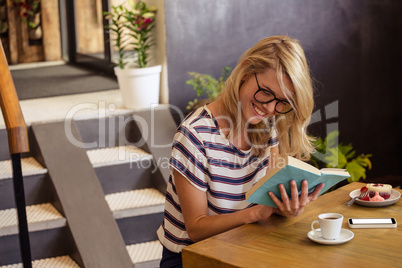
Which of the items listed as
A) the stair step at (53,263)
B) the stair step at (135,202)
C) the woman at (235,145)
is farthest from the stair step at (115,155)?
the woman at (235,145)

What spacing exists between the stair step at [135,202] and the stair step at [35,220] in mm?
313

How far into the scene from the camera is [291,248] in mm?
1690

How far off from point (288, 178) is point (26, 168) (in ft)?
7.23

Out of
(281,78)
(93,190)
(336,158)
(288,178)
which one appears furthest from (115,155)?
(288,178)

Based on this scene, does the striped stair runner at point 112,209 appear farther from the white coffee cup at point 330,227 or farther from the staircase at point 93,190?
the white coffee cup at point 330,227

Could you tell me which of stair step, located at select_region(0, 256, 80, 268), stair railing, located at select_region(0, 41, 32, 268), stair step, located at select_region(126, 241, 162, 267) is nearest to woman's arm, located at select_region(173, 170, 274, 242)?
stair railing, located at select_region(0, 41, 32, 268)

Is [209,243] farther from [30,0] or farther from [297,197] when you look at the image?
[30,0]

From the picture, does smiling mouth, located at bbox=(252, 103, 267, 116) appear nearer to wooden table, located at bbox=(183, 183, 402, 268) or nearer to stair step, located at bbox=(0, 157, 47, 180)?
wooden table, located at bbox=(183, 183, 402, 268)

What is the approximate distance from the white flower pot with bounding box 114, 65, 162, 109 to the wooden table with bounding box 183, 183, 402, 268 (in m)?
2.15

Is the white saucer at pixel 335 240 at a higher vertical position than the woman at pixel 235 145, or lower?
lower

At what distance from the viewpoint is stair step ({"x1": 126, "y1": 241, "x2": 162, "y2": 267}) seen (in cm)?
320

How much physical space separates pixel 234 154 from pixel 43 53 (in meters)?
6.27

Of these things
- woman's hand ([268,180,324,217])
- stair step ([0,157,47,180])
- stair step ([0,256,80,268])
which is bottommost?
stair step ([0,256,80,268])

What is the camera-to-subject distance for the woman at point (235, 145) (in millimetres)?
1904
